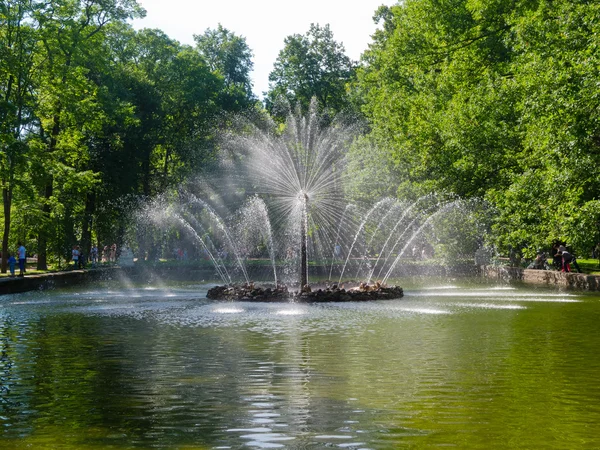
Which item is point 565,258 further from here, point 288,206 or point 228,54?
point 228,54

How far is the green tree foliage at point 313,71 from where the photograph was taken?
7112 centimetres

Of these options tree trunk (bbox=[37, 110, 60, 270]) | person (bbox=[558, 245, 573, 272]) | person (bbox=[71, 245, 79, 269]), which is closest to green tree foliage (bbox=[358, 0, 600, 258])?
person (bbox=[558, 245, 573, 272])

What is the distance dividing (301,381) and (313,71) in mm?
62622

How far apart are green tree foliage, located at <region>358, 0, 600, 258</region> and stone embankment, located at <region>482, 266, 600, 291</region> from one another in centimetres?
174

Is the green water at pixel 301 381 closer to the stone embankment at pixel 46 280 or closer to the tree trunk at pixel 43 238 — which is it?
the stone embankment at pixel 46 280

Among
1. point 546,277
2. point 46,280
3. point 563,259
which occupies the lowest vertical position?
point 546,277

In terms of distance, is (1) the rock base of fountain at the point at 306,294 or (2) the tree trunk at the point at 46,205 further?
(2) the tree trunk at the point at 46,205

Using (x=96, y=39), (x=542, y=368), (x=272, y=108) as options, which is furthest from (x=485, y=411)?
(x=272, y=108)

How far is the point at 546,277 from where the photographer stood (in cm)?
3700

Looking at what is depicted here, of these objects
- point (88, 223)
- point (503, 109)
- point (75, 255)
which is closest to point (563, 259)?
point (503, 109)

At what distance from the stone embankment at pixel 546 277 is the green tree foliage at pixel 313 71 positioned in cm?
2994

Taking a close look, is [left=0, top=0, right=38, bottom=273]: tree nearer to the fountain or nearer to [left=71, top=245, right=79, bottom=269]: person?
[left=71, top=245, right=79, bottom=269]: person

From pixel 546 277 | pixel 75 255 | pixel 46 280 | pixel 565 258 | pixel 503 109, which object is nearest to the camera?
pixel 46 280

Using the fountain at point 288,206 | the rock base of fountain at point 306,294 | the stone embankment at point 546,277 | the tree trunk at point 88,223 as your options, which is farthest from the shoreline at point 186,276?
the rock base of fountain at point 306,294
